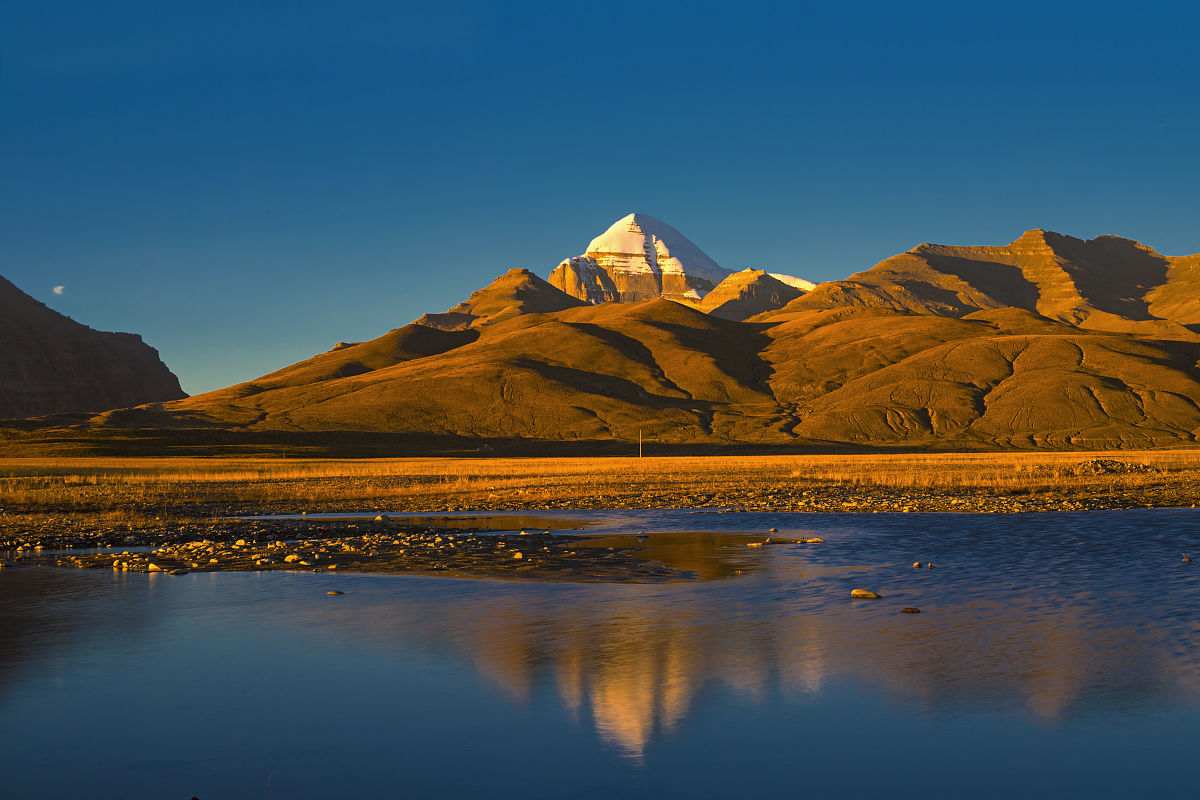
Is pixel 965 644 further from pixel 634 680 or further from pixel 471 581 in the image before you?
pixel 471 581

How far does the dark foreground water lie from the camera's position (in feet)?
36.8

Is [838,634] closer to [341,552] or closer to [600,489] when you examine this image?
[341,552]

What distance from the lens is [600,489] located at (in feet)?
204

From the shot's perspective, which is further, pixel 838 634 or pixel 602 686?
pixel 838 634

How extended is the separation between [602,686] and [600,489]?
1866 inches

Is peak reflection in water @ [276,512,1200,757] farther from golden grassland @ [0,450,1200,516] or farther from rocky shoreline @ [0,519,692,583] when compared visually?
golden grassland @ [0,450,1200,516]

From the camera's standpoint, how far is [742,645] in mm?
17625

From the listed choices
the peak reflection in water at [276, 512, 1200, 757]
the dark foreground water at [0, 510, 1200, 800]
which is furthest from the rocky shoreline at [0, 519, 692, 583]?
the peak reflection in water at [276, 512, 1200, 757]

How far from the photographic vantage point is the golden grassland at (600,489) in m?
49.7

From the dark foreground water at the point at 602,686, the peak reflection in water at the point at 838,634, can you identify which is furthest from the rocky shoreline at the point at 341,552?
the peak reflection in water at the point at 838,634

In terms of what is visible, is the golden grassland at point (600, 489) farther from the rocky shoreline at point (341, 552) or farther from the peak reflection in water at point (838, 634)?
the peak reflection in water at point (838, 634)

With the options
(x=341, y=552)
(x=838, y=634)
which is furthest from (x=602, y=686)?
(x=341, y=552)

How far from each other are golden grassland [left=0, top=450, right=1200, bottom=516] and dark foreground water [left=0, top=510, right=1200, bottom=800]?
2433 centimetres

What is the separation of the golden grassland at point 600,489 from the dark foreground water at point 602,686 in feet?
79.8
